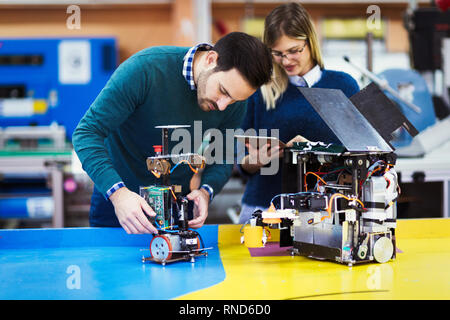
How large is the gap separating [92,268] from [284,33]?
1084 mm

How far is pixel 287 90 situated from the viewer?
78.7 inches

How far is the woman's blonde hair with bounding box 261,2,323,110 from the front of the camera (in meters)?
1.87

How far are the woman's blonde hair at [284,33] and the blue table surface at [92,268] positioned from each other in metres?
0.64

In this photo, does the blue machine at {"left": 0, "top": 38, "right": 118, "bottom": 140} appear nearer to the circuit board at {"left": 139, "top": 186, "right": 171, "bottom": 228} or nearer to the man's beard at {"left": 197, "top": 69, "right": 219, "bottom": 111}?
the man's beard at {"left": 197, "top": 69, "right": 219, "bottom": 111}

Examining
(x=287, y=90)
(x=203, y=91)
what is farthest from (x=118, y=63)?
(x=203, y=91)

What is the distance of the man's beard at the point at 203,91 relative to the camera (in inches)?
59.1

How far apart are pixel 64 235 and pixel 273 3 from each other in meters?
6.54

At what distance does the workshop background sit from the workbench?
1.00 m

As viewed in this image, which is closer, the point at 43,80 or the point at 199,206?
the point at 199,206

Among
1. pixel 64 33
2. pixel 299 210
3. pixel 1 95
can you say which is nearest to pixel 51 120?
pixel 1 95

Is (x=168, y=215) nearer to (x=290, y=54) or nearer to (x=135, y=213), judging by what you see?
(x=135, y=213)

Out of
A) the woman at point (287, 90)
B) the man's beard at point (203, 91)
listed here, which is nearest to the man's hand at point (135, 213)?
the man's beard at point (203, 91)

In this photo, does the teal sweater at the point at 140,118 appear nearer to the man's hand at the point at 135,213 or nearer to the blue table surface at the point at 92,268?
the man's hand at the point at 135,213

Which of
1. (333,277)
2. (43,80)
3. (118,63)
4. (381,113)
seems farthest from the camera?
(118,63)
